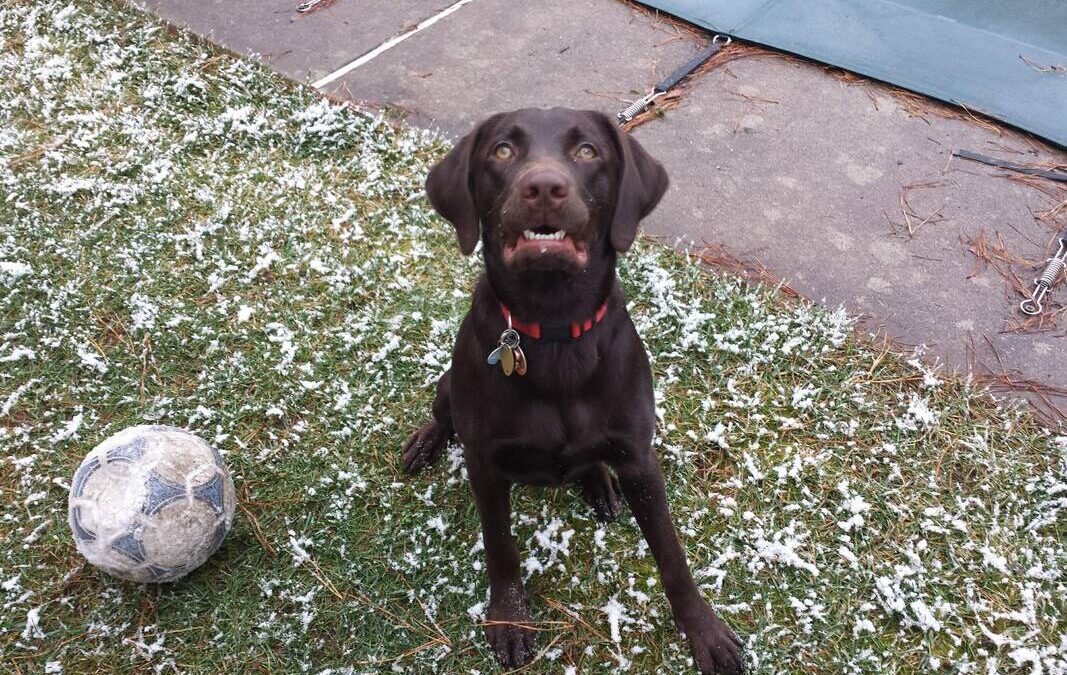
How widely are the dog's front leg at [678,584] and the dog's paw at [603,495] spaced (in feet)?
A: 1.20

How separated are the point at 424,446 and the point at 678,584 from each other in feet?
3.45

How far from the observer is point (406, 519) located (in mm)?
2807

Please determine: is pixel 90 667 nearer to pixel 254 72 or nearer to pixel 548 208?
pixel 548 208

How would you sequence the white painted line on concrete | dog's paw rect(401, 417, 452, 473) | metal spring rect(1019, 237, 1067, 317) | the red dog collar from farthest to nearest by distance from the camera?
the white painted line on concrete < metal spring rect(1019, 237, 1067, 317) < dog's paw rect(401, 417, 452, 473) < the red dog collar

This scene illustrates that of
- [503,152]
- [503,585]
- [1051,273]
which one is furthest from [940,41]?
[503,585]

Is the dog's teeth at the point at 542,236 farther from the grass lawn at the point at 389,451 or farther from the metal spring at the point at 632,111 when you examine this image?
the metal spring at the point at 632,111

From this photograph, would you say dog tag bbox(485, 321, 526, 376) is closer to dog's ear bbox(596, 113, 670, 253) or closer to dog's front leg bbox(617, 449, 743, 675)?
dog's ear bbox(596, 113, 670, 253)

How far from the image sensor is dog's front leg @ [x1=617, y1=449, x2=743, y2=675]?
2.29 meters

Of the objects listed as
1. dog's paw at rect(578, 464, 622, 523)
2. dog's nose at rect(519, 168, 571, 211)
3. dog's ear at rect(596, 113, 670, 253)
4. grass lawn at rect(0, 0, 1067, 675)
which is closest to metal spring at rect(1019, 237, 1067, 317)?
grass lawn at rect(0, 0, 1067, 675)

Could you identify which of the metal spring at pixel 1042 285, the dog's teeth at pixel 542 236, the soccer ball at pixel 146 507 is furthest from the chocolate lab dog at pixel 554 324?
the metal spring at pixel 1042 285

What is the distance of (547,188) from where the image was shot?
1797 mm

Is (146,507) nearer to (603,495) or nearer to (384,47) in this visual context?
(603,495)

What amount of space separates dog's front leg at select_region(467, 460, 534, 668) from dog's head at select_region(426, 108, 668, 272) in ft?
2.44

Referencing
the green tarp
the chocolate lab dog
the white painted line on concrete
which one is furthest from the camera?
the white painted line on concrete
